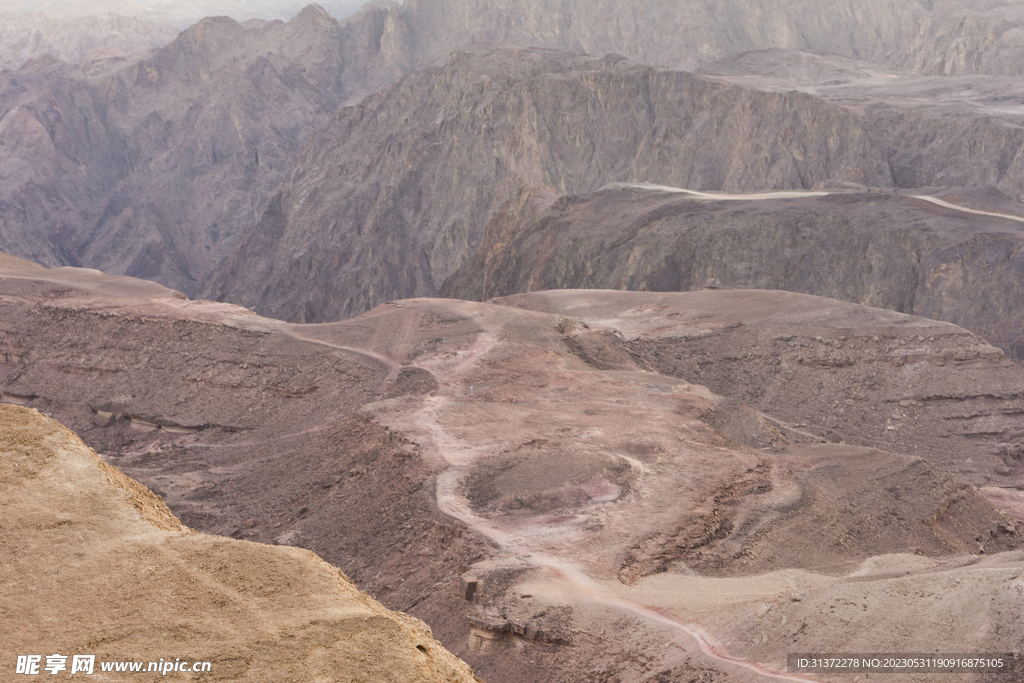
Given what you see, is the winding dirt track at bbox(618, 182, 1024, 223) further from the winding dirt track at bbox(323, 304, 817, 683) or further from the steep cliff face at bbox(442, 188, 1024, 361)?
the winding dirt track at bbox(323, 304, 817, 683)

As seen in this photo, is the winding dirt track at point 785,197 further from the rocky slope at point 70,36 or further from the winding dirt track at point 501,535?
the rocky slope at point 70,36

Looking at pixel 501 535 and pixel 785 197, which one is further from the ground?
pixel 785 197

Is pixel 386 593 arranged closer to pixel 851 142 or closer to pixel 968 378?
pixel 968 378

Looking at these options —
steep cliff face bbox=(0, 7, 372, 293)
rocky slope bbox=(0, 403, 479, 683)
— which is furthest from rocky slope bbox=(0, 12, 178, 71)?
rocky slope bbox=(0, 403, 479, 683)

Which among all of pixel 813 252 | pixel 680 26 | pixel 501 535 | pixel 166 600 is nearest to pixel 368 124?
pixel 680 26

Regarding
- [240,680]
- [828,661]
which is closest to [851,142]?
[828,661]

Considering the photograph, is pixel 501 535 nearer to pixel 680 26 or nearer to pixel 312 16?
pixel 680 26

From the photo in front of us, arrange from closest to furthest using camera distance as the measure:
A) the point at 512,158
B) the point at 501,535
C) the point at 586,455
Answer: the point at 501,535, the point at 586,455, the point at 512,158
